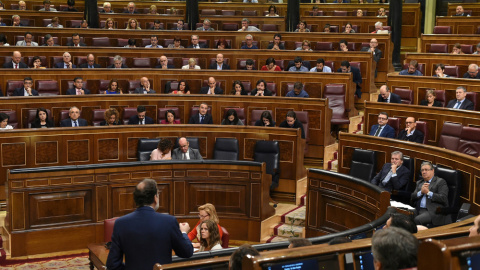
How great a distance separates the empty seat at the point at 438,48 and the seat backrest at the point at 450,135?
3.64m

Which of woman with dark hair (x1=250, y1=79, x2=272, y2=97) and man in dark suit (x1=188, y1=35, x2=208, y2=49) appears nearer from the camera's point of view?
woman with dark hair (x1=250, y1=79, x2=272, y2=97)

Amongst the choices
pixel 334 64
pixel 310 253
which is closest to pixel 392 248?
pixel 310 253

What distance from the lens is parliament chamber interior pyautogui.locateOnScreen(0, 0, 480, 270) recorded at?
19.3ft

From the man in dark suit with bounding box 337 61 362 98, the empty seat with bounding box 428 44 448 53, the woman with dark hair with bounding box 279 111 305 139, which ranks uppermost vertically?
the empty seat with bounding box 428 44 448 53

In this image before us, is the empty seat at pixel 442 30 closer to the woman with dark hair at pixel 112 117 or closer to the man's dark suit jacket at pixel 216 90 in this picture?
the man's dark suit jacket at pixel 216 90

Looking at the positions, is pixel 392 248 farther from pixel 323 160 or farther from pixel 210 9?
pixel 210 9

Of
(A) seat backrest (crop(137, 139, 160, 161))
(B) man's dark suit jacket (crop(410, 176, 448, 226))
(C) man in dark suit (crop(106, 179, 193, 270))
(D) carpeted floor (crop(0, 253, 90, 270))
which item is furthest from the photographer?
(A) seat backrest (crop(137, 139, 160, 161))

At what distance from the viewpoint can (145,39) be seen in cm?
1061

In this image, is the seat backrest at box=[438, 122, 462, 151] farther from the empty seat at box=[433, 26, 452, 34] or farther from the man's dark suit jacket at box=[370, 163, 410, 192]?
the empty seat at box=[433, 26, 452, 34]

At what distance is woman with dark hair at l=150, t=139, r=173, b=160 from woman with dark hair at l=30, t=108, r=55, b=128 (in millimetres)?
1343

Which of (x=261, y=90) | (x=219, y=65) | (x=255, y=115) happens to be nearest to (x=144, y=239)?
(x=255, y=115)

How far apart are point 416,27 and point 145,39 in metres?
5.02

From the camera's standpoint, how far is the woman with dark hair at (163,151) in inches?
267

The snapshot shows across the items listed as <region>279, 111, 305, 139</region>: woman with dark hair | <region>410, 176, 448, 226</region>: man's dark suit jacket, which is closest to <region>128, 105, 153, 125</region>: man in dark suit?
<region>279, 111, 305, 139</region>: woman with dark hair
